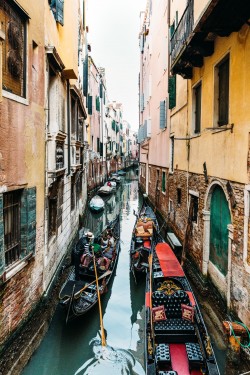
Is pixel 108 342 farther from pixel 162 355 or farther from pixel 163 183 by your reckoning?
pixel 163 183

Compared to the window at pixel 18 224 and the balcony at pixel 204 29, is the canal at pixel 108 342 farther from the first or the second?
the balcony at pixel 204 29

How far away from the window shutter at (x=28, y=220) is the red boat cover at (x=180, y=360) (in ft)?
10.1

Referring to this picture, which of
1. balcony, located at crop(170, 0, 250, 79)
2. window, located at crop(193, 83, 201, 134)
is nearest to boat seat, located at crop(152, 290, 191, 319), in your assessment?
window, located at crop(193, 83, 201, 134)

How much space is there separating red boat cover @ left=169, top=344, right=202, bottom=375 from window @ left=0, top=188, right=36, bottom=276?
3051 mm

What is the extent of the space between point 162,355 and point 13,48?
18.1 ft

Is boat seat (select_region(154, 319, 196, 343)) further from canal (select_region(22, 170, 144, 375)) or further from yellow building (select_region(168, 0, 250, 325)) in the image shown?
yellow building (select_region(168, 0, 250, 325))

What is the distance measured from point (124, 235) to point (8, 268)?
34.9 feet

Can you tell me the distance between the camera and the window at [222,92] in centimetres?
704

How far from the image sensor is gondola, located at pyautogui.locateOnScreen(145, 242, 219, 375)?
4805 mm

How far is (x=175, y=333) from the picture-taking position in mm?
5480

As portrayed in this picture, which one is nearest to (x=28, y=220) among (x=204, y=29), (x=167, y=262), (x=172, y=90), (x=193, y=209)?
(x=167, y=262)

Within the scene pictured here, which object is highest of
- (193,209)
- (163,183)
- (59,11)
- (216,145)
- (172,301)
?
(59,11)

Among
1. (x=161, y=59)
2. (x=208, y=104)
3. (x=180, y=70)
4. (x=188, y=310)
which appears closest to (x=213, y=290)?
(x=188, y=310)

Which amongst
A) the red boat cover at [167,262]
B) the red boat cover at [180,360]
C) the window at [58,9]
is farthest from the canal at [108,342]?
the window at [58,9]
